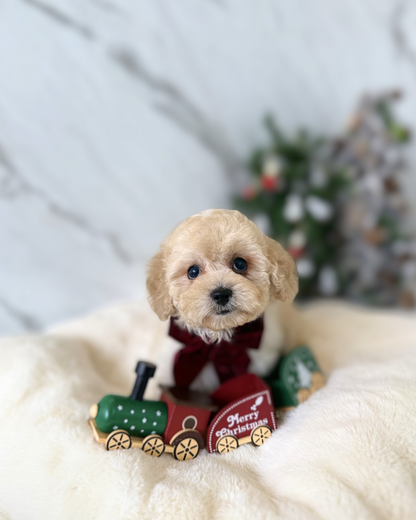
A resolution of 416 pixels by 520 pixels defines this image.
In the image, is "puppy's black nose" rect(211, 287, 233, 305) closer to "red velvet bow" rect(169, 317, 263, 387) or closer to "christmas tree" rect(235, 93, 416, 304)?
"red velvet bow" rect(169, 317, 263, 387)

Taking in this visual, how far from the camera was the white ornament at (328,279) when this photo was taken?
2857mm

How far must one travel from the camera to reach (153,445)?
1273 mm

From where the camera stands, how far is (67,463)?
1.23 meters

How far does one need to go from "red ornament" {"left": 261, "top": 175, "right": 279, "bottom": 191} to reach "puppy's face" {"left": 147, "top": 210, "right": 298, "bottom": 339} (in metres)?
1.28

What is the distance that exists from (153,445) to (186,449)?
11 centimetres

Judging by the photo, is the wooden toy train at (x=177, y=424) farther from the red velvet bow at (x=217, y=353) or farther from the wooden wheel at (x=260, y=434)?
the red velvet bow at (x=217, y=353)

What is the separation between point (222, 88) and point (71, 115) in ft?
3.40

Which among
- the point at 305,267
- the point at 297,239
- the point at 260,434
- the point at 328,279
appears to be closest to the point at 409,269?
the point at 328,279

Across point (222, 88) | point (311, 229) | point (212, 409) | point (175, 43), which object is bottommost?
point (212, 409)

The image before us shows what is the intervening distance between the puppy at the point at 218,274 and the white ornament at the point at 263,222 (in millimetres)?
1294

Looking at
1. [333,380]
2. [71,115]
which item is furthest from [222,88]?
[333,380]

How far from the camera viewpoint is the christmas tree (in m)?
2.67

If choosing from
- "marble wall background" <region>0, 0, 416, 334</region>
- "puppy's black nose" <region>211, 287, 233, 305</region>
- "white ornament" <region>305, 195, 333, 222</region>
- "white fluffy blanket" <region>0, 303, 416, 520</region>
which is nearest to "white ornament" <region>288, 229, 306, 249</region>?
"white ornament" <region>305, 195, 333, 222</region>

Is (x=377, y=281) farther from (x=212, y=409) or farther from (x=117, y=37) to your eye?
(x=117, y=37)
